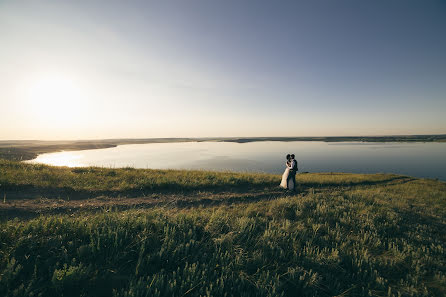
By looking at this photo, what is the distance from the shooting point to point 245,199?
422 inches

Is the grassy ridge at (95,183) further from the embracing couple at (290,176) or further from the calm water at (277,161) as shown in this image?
the calm water at (277,161)

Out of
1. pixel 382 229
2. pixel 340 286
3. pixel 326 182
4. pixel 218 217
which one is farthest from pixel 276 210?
pixel 326 182

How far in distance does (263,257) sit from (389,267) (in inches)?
120

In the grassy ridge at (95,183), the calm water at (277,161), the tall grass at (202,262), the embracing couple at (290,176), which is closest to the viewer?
the tall grass at (202,262)

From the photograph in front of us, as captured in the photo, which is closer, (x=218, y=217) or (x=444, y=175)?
(x=218, y=217)

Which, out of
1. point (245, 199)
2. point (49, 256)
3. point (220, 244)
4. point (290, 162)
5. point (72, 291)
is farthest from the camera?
point (290, 162)

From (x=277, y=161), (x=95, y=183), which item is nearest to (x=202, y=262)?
(x=95, y=183)

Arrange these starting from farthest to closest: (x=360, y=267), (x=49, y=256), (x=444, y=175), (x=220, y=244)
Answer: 1. (x=444, y=175)
2. (x=220, y=244)
3. (x=360, y=267)
4. (x=49, y=256)

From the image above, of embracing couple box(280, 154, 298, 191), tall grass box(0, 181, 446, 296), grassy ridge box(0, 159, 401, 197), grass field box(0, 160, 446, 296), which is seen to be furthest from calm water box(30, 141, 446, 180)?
embracing couple box(280, 154, 298, 191)

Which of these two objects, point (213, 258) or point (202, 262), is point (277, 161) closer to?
point (213, 258)

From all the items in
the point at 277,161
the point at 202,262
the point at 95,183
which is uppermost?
the point at 202,262

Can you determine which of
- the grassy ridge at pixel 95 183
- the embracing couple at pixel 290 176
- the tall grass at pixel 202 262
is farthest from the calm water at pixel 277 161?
the embracing couple at pixel 290 176

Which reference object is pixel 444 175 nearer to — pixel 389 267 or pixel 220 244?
pixel 389 267

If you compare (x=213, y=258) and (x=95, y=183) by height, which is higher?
(x=213, y=258)
